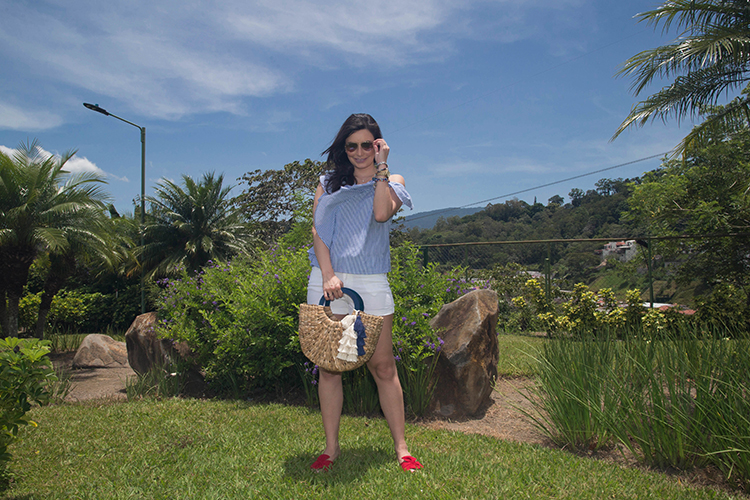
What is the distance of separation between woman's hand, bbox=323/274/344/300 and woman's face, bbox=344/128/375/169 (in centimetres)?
74

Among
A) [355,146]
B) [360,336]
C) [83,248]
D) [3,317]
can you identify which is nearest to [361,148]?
[355,146]

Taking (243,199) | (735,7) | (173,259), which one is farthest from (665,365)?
(243,199)

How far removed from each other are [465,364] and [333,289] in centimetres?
225

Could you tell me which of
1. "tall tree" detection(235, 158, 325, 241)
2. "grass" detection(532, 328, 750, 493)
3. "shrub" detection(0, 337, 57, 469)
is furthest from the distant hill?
"shrub" detection(0, 337, 57, 469)

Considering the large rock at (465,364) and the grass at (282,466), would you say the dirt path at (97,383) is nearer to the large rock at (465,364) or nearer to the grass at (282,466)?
the grass at (282,466)

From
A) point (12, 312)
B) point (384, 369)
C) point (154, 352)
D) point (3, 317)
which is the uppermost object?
point (384, 369)

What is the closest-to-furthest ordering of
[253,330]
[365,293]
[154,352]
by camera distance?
1. [365,293]
2. [253,330]
3. [154,352]

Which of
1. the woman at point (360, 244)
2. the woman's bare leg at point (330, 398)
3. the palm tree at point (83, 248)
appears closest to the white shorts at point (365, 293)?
the woman at point (360, 244)

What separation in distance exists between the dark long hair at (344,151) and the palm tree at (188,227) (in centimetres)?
1271

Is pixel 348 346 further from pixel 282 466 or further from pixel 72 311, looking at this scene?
pixel 72 311

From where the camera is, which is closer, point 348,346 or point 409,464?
point 348,346

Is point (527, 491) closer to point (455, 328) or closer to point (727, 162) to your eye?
point (455, 328)

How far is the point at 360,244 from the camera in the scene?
8.43 ft

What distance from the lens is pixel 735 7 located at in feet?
32.9
